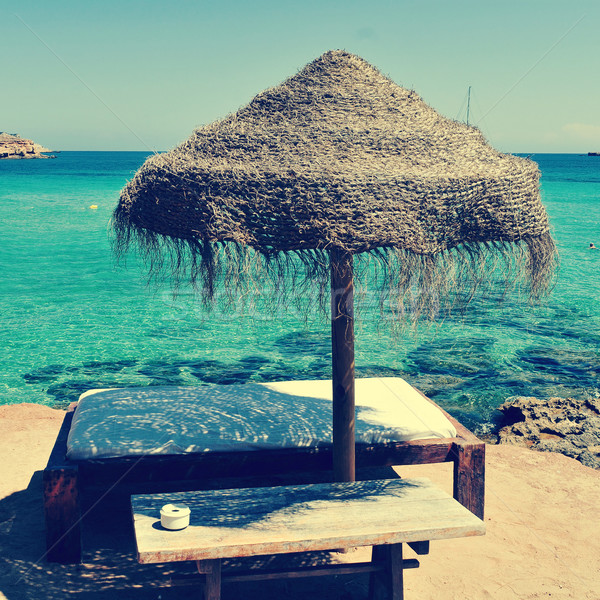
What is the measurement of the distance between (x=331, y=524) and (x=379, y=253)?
5.01ft

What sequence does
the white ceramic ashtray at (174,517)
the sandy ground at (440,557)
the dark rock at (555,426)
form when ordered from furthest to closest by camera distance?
the dark rock at (555,426), the sandy ground at (440,557), the white ceramic ashtray at (174,517)

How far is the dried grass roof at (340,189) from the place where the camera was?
309 centimetres

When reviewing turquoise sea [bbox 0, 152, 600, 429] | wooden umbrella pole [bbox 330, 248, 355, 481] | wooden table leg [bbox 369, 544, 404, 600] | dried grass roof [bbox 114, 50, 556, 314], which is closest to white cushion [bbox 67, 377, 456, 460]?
wooden umbrella pole [bbox 330, 248, 355, 481]

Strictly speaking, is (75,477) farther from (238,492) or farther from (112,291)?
(112,291)

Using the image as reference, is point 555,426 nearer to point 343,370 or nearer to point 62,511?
point 343,370

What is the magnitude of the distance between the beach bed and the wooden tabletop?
0.54m

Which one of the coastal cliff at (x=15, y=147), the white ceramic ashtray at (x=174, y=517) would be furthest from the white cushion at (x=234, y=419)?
the coastal cliff at (x=15, y=147)

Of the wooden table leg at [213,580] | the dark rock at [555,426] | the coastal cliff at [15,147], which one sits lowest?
the dark rock at [555,426]

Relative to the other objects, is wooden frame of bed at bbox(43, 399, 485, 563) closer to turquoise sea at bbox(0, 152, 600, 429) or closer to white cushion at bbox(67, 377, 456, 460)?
white cushion at bbox(67, 377, 456, 460)

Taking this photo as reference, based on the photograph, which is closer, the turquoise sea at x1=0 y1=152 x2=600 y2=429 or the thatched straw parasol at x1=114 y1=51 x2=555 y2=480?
the thatched straw parasol at x1=114 y1=51 x2=555 y2=480

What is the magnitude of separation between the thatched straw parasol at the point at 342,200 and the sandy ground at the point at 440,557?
3.33 feet

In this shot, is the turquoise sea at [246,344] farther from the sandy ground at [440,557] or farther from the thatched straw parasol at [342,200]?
the thatched straw parasol at [342,200]

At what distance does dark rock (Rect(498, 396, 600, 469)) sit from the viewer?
693cm

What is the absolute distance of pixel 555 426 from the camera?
7.52m
